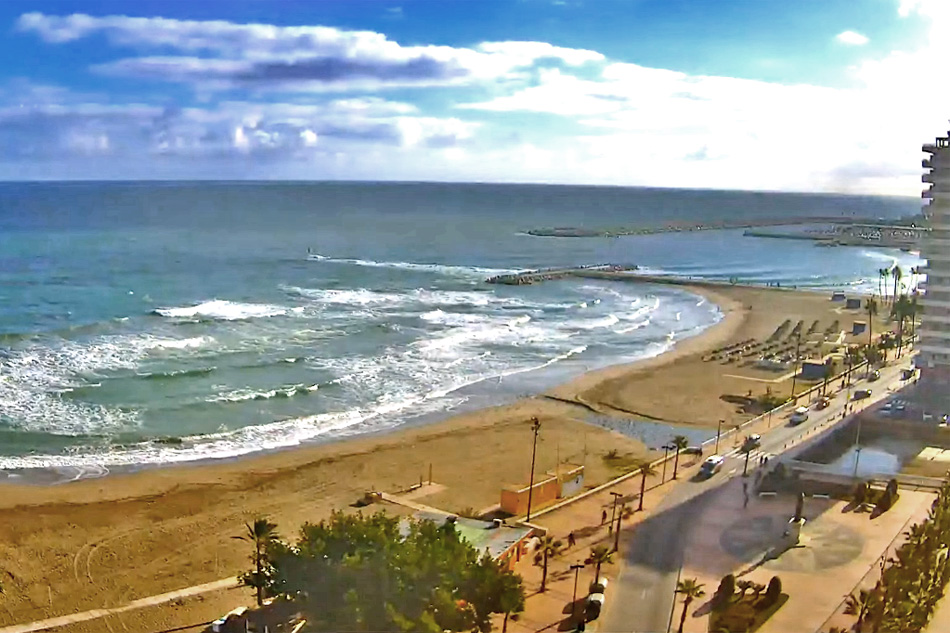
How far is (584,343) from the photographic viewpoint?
6862cm

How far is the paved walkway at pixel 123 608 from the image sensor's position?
26219 millimetres

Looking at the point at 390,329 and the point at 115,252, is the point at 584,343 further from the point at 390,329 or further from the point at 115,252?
the point at 115,252

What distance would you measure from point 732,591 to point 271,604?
479 inches

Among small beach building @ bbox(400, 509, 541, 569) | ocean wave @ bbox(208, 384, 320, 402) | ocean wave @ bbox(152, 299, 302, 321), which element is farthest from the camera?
ocean wave @ bbox(152, 299, 302, 321)

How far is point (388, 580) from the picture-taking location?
2056 centimetres

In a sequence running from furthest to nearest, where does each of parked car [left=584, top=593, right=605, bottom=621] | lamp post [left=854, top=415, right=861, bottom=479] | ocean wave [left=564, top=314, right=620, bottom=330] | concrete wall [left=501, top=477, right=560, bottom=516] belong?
ocean wave [left=564, top=314, right=620, bottom=330], lamp post [left=854, top=415, right=861, bottom=479], concrete wall [left=501, top=477, right=560, bottom=516], parked car [left=584, top=593, right=605, bottom=621]

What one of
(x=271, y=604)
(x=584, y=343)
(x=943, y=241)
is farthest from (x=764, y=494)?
(x=584, y=343)

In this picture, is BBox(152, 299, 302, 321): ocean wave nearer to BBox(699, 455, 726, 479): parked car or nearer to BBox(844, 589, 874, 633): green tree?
BBox(699, 455, 726, 479): parked car

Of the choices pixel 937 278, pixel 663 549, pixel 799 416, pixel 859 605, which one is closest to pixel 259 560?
pixel 663 549

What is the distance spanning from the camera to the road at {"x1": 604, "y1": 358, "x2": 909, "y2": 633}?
955 inches

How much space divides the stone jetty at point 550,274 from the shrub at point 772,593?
7931 centimetres

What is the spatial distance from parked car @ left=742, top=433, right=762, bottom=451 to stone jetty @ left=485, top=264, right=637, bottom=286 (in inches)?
2520

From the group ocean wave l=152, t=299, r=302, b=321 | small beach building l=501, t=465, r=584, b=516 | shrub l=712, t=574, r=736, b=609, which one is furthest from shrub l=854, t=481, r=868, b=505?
ocean wave l=152, t=299, r=302, b=321

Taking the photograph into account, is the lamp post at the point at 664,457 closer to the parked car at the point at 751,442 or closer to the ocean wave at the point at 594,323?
the parked car at the point at 751,442
